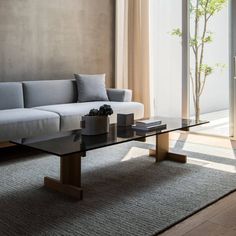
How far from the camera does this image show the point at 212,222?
6.98 feet

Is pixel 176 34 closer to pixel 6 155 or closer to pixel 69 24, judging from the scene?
pixel 69 24

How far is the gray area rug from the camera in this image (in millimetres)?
2070

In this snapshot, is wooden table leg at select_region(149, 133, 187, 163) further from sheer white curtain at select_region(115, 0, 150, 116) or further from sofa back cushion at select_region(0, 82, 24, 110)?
sheer white curtain at select_region(115, 0, 150, 116)

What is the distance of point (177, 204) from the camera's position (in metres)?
2.38

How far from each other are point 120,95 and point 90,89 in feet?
1.36

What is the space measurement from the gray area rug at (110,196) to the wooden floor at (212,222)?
0.06 m

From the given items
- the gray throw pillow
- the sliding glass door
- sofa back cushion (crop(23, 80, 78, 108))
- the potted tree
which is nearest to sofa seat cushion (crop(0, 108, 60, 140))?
sofa back cushion (crop(23, 80, 78, 108))

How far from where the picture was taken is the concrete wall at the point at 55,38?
4441mm

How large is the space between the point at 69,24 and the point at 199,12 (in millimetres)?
1803

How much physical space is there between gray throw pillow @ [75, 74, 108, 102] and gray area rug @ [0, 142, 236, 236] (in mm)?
1322

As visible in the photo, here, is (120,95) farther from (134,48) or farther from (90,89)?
(134,48)

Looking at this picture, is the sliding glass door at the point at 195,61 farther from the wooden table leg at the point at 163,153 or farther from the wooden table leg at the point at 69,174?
the wooden table leg at the point at 69,174

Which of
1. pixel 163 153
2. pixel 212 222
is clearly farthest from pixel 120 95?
pixel 212 222

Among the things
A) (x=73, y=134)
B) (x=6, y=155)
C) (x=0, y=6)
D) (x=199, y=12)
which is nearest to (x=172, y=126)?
(x=73, y=134)
